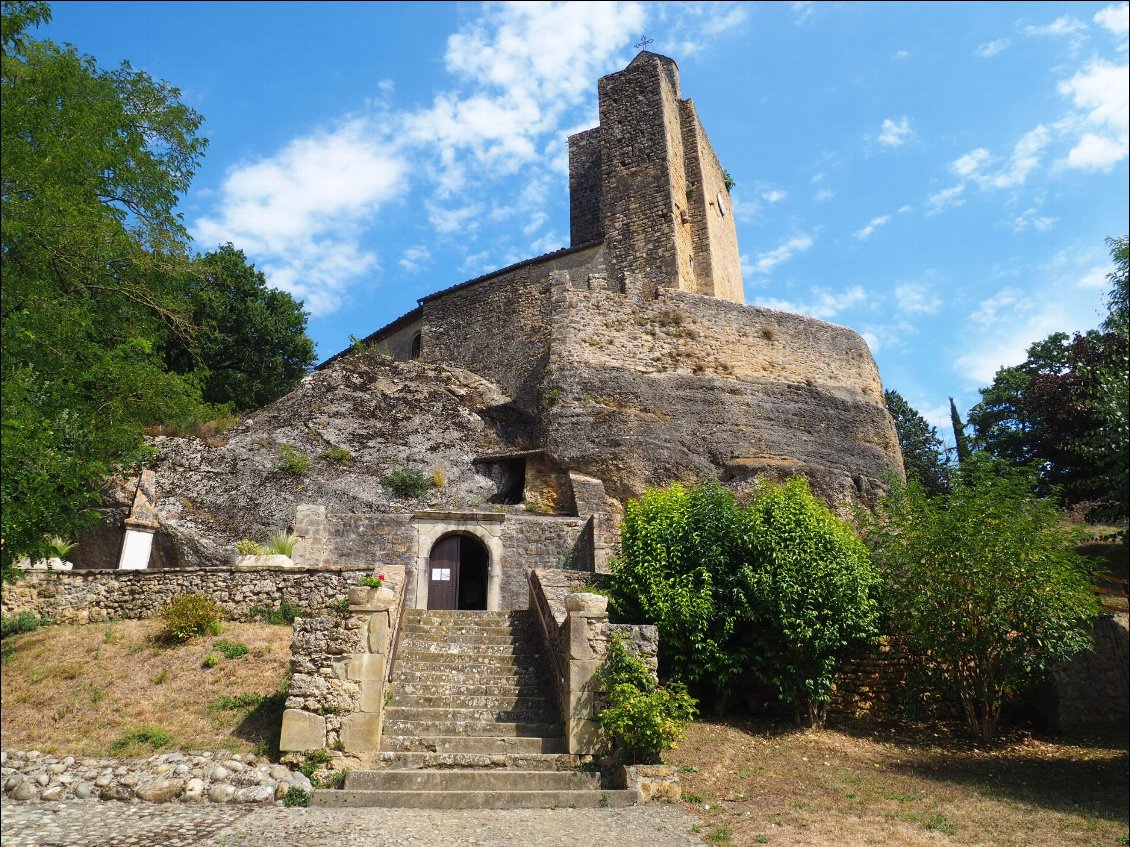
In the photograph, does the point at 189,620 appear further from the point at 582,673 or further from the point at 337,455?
the point at 337,455

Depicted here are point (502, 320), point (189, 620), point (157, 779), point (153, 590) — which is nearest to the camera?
point (157, 779)

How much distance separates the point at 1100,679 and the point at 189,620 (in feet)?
42.0

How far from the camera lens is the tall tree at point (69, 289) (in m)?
6.72

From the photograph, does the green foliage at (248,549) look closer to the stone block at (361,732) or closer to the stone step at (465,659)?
the stone step at (465,659)

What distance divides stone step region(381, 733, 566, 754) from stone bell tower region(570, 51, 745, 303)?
54.3ft

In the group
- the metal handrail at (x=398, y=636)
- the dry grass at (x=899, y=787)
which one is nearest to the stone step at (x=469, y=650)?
the metal handrail at (x=398, y=636)

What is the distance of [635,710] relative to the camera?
7875 mm

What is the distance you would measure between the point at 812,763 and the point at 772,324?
14.3 meters

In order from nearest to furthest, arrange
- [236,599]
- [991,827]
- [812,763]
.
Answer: [991,827] → [812,763] → [236,599]

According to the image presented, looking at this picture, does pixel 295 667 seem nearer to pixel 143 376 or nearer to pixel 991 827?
pixel 143 376

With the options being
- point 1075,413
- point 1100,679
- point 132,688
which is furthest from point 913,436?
point 132,688

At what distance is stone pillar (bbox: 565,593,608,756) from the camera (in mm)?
8078

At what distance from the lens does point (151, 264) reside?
11.2 m

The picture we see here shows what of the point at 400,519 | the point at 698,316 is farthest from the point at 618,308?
the point at 400,519
